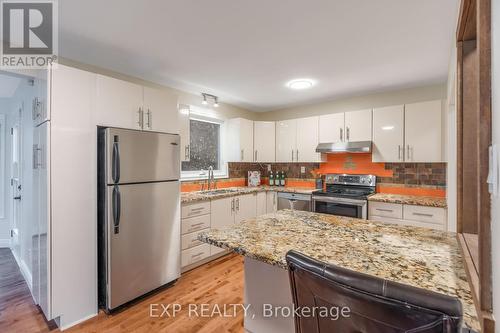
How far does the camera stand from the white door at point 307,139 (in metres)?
3.92

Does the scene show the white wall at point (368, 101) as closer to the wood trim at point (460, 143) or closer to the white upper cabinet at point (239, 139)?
the white upper cabinet at point (239, 139)

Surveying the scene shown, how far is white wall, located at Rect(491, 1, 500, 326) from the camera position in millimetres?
576

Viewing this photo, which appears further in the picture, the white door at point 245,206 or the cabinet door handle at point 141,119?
the white door at point 245,206

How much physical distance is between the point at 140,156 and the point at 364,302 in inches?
87.3

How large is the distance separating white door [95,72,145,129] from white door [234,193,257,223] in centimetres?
178

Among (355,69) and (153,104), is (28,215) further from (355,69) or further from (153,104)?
(355,69)

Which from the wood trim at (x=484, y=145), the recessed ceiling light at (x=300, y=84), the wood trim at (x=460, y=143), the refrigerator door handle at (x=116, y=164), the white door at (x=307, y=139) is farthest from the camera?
the white door at (x=307, y=139)

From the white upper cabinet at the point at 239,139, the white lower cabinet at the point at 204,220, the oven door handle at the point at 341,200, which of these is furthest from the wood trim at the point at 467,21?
the white upper cabinet at the point at 239,139

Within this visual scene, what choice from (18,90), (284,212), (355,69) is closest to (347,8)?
(355,69)

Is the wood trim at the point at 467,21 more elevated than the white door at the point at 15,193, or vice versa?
the wood trim at the point at 467,21

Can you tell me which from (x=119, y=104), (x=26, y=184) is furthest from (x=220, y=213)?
(x=26, y=184)

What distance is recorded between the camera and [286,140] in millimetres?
4266

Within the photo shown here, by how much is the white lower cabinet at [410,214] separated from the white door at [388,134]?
65 centimetres

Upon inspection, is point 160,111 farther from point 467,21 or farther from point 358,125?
point 358,125
